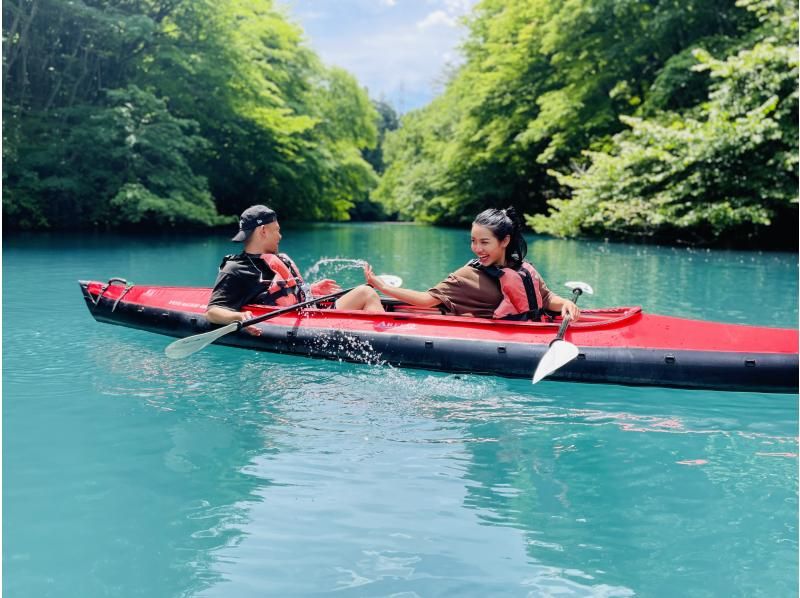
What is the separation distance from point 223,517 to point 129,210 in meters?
17.7

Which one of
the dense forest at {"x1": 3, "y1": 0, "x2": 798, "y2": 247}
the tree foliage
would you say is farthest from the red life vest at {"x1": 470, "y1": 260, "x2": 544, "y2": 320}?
the tree foliage

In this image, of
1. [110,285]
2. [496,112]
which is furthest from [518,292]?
[496,112]

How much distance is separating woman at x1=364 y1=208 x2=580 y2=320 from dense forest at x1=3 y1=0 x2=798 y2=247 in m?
11.0

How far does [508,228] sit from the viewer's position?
16.5ft

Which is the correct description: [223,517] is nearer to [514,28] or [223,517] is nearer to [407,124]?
[514,28]

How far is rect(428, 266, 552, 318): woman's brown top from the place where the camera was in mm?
5363

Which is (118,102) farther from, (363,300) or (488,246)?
(488,246)

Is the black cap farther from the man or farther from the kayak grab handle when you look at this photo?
the kayak grab handle

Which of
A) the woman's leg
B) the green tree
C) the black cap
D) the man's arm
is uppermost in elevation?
the green tree

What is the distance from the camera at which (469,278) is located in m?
5.38

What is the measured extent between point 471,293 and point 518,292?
0.38 m

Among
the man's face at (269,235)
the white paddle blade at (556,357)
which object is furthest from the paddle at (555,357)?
the man's face at (269,235)

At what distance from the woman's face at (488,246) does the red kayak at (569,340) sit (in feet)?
1.47

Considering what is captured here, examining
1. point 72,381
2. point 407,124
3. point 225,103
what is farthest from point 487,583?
point 407,124
